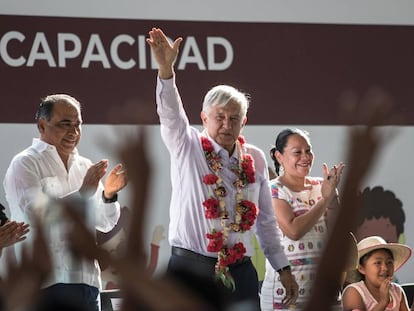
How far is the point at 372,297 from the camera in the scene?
166 inches

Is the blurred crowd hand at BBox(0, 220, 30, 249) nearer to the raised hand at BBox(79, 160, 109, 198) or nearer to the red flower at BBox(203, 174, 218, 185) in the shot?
the raised hand at BBox(79, 160, 109, 198)

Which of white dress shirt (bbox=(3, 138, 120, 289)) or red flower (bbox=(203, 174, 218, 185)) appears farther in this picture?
red flower (bbox=(203, 174, 218, 185))

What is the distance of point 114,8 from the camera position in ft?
19.3

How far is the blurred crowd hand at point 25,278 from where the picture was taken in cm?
112

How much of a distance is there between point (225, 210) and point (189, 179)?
19cm

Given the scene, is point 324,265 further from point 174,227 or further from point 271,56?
point 271,56

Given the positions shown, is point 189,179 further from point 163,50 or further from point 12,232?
point 12,232

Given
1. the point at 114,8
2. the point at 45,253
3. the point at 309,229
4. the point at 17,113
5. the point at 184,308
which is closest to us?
the point at 184,308

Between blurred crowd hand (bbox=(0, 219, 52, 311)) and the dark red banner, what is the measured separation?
4127 mm

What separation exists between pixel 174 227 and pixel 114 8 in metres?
2.47

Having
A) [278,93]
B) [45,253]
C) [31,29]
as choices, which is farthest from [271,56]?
[45,253]

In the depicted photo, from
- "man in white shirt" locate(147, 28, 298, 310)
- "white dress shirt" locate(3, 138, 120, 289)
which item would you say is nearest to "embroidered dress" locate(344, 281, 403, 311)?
"man in white shirt" locate(147, 28, 298, 310)

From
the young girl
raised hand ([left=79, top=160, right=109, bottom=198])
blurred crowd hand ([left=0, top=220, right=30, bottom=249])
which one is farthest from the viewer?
the young girl

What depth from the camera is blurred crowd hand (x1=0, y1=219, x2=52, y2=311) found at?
1.12 meters
